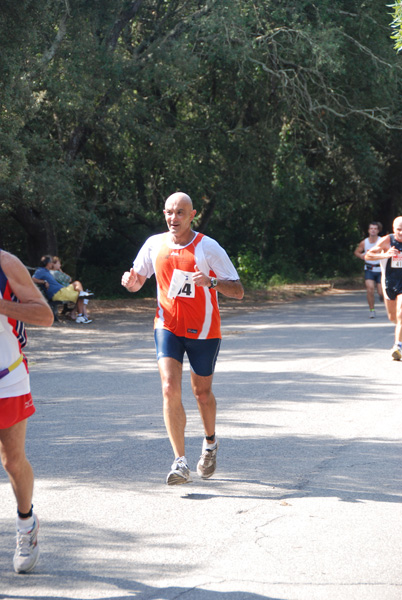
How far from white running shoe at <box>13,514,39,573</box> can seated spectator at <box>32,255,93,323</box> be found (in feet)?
42.1

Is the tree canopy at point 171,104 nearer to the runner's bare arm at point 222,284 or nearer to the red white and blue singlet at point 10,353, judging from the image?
the runner's bare arm at point 222,284

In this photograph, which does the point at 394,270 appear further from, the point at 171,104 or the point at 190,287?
the point at 171,104

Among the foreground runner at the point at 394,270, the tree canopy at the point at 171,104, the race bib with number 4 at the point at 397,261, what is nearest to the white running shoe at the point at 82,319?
the tree canopy at the point at 171,104

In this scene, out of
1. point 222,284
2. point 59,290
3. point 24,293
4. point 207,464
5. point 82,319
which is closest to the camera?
point 24,293

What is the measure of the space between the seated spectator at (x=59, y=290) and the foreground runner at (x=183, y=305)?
36.9ft

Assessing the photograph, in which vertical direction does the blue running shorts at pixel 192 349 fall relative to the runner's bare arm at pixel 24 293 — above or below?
below

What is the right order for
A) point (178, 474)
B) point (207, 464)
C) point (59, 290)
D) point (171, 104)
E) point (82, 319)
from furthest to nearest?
point (171, 104) → point (82, 319) → point (59, 290) → point (207, 464) → point (178, 474)

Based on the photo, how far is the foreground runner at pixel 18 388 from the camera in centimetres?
418

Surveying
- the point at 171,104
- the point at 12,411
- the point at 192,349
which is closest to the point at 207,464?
the point at 192,349

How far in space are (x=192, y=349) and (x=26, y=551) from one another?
2065 mm

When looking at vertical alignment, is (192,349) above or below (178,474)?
above

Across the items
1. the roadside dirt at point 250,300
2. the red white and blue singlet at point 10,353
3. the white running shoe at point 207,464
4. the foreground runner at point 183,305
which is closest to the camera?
the red white and blue singlet at point 10,353

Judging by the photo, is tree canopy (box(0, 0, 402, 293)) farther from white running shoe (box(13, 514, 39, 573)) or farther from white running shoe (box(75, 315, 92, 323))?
white running shoe (box(13, 514, 39, 573))

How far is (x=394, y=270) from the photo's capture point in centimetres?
1178
